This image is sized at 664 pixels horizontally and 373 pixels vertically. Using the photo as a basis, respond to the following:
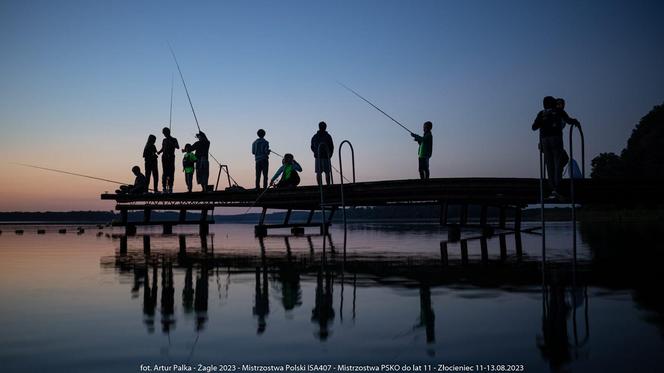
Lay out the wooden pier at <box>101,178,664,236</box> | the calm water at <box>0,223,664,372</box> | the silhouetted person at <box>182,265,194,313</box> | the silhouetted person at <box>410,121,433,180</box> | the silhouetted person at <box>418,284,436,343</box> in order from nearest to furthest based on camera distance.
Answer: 1. the calm water at <box>0,223,664,372</box>
2. the silhouetted person at <box>418,284,436,343</box>
3. the silhouetted person at <box>182,265,194,313</box>
4. the wooden pier at <box>101,178,664,236</box>
5. the silhouetted person at <box>410,121,433,180</box>

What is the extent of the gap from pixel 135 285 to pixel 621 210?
8039 cm

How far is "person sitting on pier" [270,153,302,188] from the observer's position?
2183 cm

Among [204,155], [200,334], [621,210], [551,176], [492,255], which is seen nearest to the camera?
[200,334]

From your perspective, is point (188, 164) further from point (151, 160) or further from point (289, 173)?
point (289, 173)

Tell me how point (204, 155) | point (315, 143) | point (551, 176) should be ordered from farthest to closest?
point (204, 155) → point (315, 143) → point (551, 176)

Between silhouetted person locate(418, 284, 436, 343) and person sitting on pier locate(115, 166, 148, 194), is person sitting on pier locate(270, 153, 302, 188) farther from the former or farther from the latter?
silhouetted person locate(418, 284, 436, 343)

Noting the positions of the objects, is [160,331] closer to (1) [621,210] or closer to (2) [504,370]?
(2) [504,370]

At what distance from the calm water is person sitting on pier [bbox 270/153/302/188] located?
1277 centimetres

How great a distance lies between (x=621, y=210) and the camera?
7706 centimetres

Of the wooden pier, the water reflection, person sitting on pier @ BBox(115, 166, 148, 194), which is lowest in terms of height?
the water reflection

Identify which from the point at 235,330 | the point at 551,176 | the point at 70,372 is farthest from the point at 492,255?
the point at 70,372

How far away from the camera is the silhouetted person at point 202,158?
23.8 metres

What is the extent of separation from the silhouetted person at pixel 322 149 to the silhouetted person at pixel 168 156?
20.9ft

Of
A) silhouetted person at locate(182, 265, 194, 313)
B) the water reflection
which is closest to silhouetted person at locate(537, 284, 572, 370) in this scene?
the water reflection
